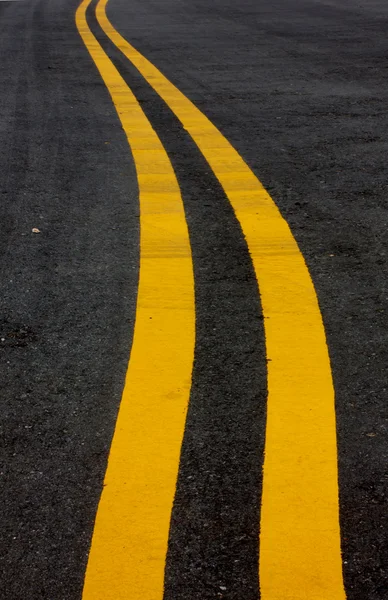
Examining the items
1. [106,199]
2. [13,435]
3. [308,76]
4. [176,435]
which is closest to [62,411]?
[13,435]

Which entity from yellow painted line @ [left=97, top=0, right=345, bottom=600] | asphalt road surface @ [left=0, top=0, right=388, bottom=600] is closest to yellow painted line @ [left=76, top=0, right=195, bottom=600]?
asphalt road surface @ [left=0, top=0, right=388, bottom=600]

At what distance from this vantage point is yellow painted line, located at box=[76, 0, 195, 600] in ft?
6.70

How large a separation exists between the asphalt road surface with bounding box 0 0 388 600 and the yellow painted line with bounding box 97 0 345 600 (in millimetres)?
13

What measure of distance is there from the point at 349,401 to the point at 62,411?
2.64ft

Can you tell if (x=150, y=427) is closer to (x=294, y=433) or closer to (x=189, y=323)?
(x=294, y=433)

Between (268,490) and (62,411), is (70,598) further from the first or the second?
(62,411)

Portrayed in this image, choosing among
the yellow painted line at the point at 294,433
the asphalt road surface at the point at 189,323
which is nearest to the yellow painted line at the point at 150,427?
the asphalt road surface at the point at 189,323

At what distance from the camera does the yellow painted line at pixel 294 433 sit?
2025 mm

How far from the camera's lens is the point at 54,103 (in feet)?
23.8

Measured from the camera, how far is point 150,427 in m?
2.55

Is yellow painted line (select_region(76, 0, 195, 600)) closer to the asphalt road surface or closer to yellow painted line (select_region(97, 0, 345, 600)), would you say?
the asphalt road surface

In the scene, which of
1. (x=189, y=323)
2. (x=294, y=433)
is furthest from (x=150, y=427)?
(x=189, y=323)

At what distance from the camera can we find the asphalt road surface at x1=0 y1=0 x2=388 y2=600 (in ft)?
6.88

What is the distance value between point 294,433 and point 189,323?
77 centimetres
